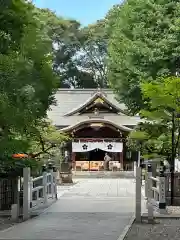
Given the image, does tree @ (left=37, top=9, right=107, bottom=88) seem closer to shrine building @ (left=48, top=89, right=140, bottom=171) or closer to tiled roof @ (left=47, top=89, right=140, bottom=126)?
tiled roof @ (left=47, top=89, right=140, bottom=126)

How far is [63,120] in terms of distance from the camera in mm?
47469

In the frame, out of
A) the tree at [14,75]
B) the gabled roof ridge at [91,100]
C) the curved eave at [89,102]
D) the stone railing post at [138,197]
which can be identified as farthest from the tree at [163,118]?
the curved eave at [89,102]

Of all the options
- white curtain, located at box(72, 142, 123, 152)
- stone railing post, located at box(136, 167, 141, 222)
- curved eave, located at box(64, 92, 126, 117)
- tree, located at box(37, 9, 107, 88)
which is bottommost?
stone railing post, located at box(136, 167, 141, 222)

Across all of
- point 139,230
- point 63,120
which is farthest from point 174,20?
point 63,120

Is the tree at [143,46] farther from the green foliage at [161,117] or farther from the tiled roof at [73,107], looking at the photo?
the tiled roof at [73,107]

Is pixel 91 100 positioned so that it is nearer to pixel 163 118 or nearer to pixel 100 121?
pixel 100 121

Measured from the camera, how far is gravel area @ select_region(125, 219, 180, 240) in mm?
10148

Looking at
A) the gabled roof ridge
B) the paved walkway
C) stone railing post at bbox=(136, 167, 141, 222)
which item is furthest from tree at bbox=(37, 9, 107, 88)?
stone railing post at bbox=(136, 167, 141, 222)

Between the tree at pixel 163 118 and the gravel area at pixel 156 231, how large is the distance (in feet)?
14.5

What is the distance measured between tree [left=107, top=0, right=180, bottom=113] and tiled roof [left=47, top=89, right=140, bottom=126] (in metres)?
18.0

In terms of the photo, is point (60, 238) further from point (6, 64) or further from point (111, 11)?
point (111, 11)

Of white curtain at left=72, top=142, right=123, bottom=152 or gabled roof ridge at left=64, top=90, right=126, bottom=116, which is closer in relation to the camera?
white curtain at left=72, top=142, right=123, bottom=152

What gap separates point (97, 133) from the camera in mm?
45156

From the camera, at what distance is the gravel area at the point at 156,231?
33.3 ft
